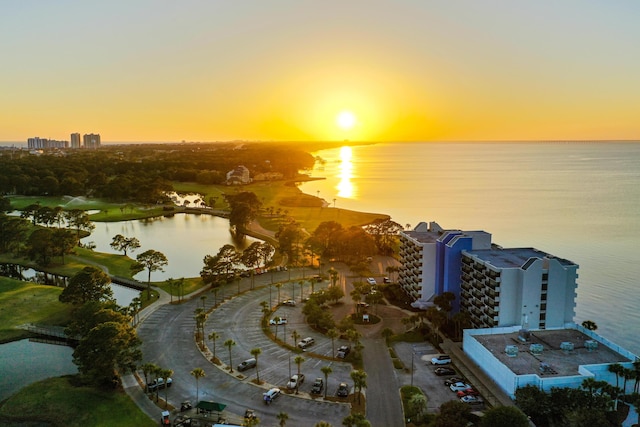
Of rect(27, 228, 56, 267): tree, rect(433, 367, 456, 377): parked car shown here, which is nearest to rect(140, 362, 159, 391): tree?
rect(433, 367, 456, 377): parked car

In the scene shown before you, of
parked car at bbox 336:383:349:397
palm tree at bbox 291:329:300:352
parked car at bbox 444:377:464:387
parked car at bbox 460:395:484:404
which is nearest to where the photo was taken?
parked car at bbox 460:395:484:404

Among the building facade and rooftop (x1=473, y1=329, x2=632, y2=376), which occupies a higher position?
the building facade

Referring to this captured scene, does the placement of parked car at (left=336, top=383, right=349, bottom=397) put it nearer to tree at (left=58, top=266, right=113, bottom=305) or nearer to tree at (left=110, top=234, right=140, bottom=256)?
tree at (left=58, top=266, right=113, bottom=305)

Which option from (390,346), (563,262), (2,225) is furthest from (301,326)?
(2,225)

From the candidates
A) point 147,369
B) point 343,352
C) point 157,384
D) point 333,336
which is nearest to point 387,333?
point 343,352

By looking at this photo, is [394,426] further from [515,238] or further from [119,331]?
[515,238]

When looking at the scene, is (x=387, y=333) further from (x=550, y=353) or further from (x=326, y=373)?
(x=550, y=353)

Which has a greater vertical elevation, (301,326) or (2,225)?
(2,225)
